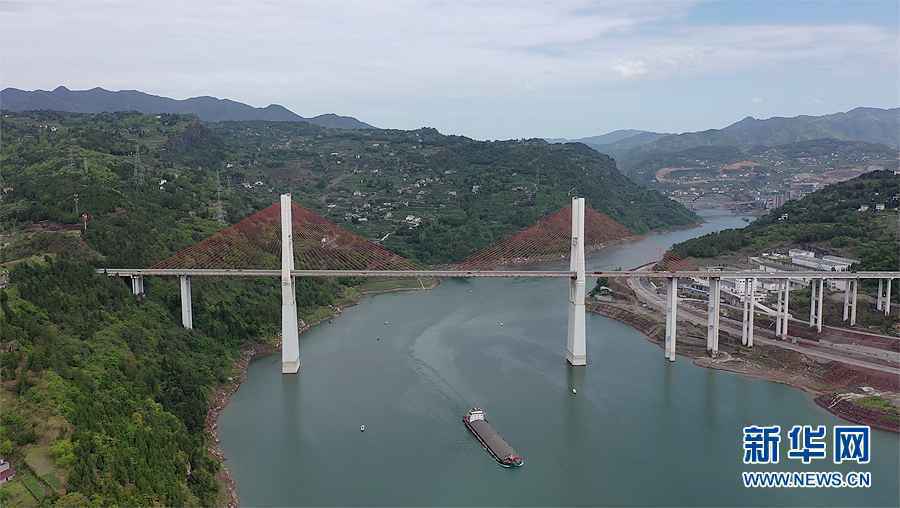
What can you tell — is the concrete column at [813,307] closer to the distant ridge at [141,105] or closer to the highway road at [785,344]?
the highway road at [785,344]

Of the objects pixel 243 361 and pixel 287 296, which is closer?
pixel 287 296

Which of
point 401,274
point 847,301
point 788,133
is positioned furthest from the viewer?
point 788,133

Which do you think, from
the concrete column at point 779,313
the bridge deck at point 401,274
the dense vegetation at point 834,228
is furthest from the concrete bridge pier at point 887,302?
the concrete column at point 779,313

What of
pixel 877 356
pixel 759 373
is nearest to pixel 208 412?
pixel 759 373

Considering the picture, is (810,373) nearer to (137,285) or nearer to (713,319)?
(713,319)

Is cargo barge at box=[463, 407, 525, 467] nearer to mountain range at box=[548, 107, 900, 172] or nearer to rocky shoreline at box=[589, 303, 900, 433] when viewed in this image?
rocky shoreline at box=[589, 303, 900, 433]

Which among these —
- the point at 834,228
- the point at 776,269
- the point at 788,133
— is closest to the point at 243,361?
the point at 776,269
